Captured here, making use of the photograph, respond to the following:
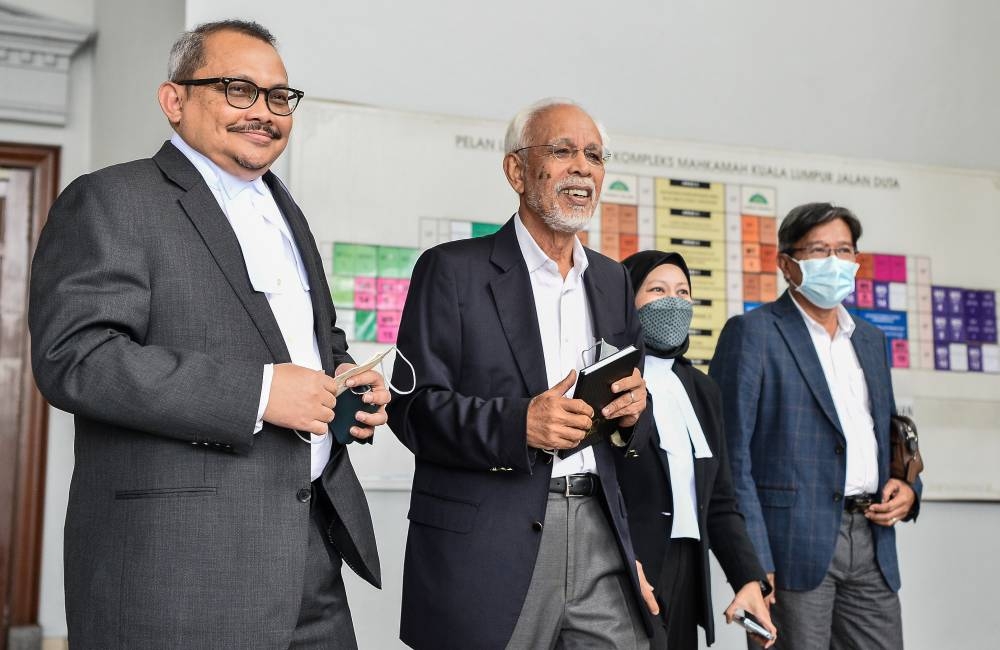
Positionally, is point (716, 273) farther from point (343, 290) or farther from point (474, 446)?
point (474, 446)

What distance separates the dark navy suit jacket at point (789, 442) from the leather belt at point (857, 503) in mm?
60

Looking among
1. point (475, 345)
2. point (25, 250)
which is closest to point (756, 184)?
point (475, 345)

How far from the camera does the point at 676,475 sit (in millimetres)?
2734

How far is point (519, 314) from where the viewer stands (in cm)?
225

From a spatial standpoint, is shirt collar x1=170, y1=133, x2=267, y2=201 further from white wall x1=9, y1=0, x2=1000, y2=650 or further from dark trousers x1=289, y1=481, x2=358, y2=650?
white wall x1=9, y1=0, x2=1000, y2=650

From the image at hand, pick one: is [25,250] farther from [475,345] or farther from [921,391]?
[921,391]

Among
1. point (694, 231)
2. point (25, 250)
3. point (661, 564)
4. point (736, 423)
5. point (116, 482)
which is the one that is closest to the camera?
point (116, 482)

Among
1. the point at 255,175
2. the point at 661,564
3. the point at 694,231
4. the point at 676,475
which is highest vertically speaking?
the point at 694,231

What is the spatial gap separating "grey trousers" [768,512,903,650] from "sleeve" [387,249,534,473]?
130cm

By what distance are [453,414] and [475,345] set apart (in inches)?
7.8

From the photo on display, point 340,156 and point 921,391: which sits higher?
point 340,156

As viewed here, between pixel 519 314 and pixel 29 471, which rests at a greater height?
pixel 519 314

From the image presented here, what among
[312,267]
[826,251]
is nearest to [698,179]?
[826,251]

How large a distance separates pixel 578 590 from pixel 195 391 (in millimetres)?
964
